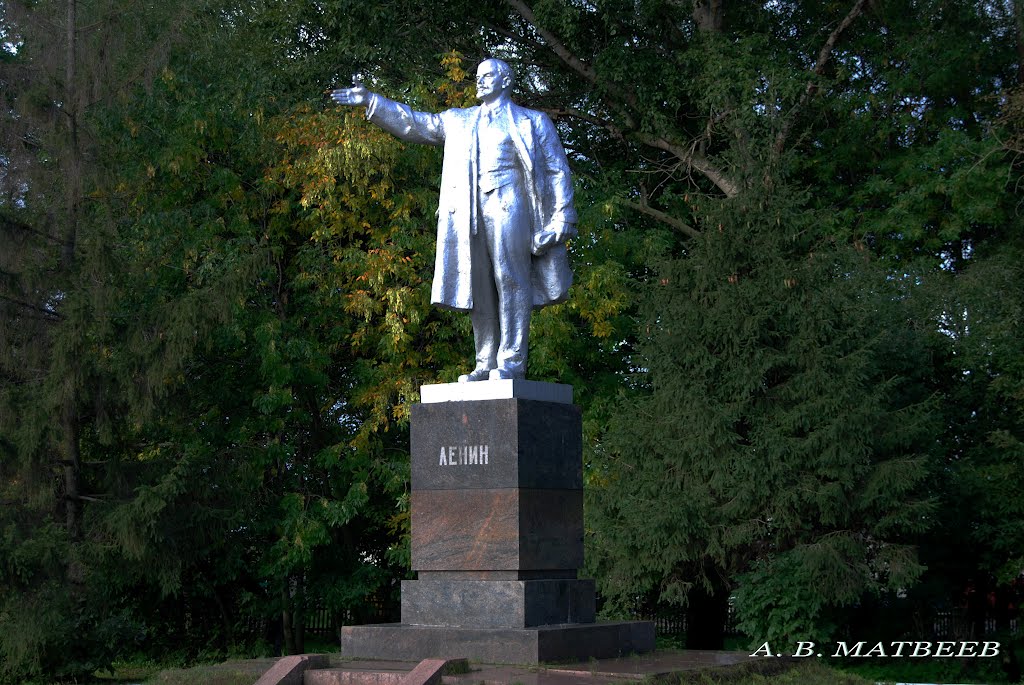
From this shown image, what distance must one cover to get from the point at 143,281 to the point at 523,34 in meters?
9.00

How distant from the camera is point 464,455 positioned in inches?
340

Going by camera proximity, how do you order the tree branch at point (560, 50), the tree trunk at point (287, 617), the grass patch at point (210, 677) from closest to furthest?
the grass patch at point (210, 677) < the tree trunk at point (287, 617) < the tree branch at point (560, 50)

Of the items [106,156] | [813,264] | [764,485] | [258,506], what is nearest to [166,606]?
[258,506]

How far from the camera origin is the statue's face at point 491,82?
9.38m

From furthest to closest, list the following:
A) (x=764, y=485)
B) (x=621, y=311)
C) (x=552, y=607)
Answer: (x=621, y=311) → (x=764, y=485) → (x=552, y=607)

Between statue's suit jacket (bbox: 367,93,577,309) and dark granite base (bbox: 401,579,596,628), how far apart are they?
6.45ft

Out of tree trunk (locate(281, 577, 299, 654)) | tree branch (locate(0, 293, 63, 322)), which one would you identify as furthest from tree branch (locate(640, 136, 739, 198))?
tree branch (locate(0, 293, 63, 322))

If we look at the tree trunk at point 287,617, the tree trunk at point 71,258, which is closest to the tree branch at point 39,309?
the tree trunk at point 71,258

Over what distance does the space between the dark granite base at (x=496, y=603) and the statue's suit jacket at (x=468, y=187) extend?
197 cm

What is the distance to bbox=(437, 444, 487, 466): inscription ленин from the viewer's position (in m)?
8.57

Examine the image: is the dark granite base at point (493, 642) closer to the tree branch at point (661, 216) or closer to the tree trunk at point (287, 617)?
the tree trunk at point (287, 617)

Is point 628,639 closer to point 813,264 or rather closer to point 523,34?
point 813,264

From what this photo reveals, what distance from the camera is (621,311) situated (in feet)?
65.0

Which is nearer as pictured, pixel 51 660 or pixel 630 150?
pixel 51 660
